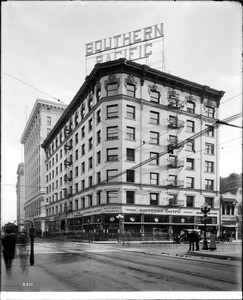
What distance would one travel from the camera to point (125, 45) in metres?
4.20

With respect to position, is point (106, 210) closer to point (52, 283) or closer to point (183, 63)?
point (52, 283)

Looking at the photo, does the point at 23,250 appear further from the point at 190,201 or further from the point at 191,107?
the point at 191,107

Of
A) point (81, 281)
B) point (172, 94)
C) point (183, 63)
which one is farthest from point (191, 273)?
point (183, 63)

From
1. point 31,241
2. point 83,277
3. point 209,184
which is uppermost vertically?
point 209,184

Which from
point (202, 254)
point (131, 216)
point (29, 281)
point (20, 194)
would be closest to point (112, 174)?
point (131, 216)

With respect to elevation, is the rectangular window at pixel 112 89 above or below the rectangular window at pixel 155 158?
above

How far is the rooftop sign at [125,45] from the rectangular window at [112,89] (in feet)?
1.17

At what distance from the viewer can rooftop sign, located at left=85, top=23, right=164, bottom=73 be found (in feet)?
13.5

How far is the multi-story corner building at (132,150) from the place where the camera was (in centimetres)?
410

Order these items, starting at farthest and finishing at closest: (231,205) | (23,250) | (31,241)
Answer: (231,205) → (23,250) → (31,241)

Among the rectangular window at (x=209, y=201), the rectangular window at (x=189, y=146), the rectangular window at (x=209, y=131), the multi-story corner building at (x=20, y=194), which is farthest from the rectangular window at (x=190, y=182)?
the multi-story corner building at (x=20, y=194)

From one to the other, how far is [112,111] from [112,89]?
32 centimetres

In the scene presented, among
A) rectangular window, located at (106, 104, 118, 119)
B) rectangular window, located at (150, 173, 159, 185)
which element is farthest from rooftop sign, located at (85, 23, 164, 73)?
rectangular window, located at (150, 173, 159, 185)

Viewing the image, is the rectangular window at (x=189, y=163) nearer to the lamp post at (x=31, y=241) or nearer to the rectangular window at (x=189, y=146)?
the rectangular window at (x=189, y=146)
